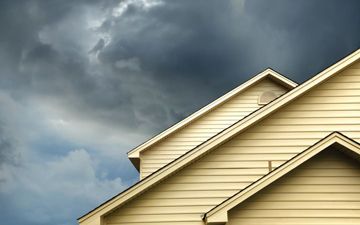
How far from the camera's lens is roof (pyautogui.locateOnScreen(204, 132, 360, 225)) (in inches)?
315

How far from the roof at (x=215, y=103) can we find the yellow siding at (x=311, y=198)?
7369mm

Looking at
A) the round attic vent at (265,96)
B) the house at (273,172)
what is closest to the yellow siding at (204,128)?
the round attic vent at (265,96)

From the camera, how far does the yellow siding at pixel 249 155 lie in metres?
9.55

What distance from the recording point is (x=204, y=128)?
17250 millimetres

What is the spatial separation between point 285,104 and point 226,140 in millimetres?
2038

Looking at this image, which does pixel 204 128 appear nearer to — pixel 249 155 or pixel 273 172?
pixel 249 155

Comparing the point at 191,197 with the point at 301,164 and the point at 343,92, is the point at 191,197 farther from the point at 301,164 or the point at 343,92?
the point at 343,92

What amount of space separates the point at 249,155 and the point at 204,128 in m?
6.95

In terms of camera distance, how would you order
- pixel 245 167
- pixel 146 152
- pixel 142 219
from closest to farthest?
pixel 142 219, pixel 245 167, pixel 146 152

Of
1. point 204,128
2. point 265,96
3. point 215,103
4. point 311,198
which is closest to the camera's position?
point 311,198

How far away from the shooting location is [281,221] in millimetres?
8508

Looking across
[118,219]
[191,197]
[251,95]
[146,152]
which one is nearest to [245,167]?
[191,197]

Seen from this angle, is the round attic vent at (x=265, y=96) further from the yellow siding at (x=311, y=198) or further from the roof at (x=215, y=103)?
the yellow siding at (x=311, y=198)

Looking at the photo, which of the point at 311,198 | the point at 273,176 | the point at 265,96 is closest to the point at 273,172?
the point at 273,176
